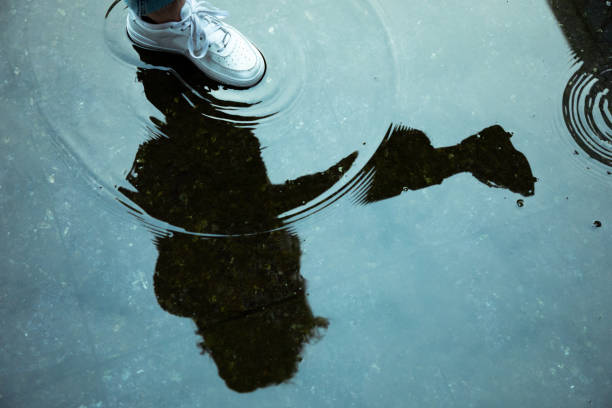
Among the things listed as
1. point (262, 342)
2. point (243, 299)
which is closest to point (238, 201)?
point (243, 299)

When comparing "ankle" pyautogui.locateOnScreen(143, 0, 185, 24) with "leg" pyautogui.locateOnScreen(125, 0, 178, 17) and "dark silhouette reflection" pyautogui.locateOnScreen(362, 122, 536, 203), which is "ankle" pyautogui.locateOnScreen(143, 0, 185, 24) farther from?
"dark silhouette reflection" pyautogui.locateOnScreen(362, 122, 536, 203)

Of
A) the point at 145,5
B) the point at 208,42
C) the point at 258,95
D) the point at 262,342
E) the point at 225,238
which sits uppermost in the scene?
the point at 145,5

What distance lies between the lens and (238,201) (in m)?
1.35

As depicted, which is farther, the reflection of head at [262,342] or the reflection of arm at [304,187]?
the reflection of arm at [304,187]

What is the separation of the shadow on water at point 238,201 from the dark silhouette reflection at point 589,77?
22 cm

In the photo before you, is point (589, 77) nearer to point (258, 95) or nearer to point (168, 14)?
point (258, 95)

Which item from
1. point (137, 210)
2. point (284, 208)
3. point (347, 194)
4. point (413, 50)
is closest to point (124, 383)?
Result: point (137, 210)

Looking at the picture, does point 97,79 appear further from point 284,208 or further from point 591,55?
point 591,55

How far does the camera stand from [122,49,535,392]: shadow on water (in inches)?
49.3

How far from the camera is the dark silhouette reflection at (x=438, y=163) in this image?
138cm

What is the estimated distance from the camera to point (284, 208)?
1.35 m

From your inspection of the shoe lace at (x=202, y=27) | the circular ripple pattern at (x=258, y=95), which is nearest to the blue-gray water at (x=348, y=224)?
the circular ripple pattern at (x=258, y=95)

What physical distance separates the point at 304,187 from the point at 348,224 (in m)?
0.17

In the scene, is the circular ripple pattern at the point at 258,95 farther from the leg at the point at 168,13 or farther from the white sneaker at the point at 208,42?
the leg at the point at 168,13
